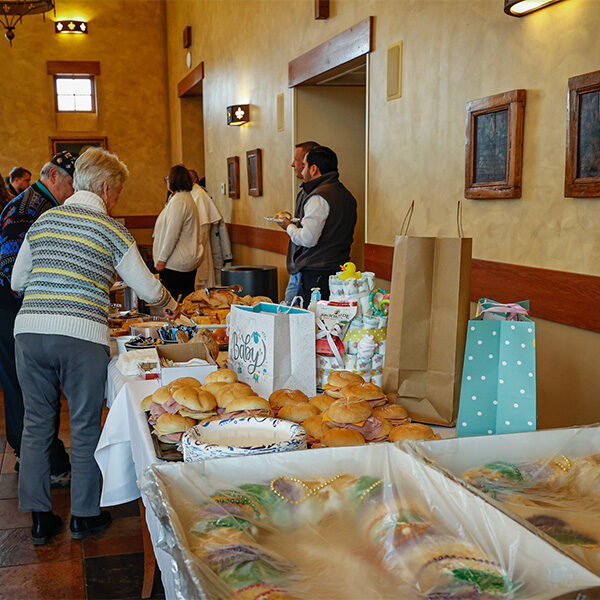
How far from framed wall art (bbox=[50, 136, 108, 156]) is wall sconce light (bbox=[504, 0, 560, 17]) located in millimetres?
9331

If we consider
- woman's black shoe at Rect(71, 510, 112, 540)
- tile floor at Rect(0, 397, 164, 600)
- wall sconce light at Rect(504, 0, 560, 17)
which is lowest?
tile floor at Rect(0, 397, 164, 600)

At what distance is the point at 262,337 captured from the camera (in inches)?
73.9

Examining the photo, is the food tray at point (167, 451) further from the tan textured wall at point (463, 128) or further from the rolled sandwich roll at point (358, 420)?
the tan textured wall at point (463, 128)

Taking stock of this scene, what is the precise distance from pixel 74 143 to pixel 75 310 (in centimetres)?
964

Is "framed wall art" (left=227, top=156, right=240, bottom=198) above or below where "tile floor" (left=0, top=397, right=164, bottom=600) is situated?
above

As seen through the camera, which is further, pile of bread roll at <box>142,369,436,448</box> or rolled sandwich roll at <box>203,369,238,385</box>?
rolled sandwich roll at <box>203,369,238,385</box>

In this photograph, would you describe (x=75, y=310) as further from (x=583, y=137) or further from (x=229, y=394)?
(x=583, y=137)

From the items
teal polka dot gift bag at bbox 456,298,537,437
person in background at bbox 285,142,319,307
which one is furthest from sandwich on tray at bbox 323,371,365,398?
person in background at bbox 285,142,319,307

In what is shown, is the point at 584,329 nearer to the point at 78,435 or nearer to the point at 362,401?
the point at 362,401

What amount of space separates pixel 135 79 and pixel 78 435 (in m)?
9.87

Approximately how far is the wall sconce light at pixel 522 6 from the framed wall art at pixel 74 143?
9.33m

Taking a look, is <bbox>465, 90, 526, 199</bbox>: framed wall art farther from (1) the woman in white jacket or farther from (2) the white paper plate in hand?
(1) the woman in white jacket

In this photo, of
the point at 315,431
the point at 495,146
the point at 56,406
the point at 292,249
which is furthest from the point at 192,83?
the point at 315,431

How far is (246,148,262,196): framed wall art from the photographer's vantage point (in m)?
6.85
